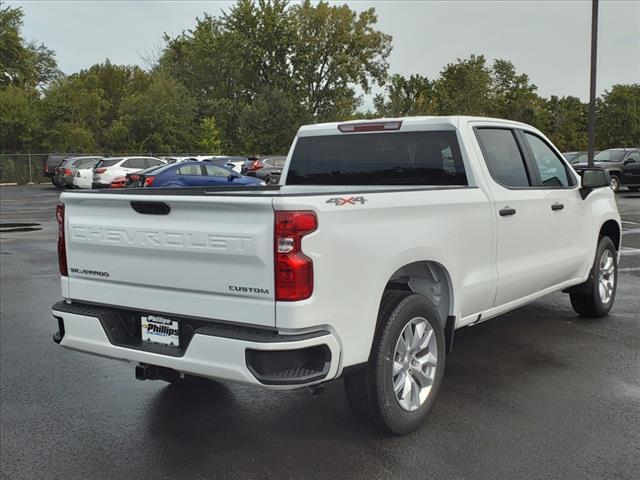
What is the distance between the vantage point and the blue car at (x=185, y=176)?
2056 cm

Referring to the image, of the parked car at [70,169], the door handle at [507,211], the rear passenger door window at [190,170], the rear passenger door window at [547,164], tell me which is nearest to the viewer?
the door handle at [507,211]

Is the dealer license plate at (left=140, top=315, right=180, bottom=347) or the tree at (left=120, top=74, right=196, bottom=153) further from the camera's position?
the tree at (left=120, top=74, right=196, bottom=153)

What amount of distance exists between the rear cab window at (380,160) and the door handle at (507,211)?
13.5 inches

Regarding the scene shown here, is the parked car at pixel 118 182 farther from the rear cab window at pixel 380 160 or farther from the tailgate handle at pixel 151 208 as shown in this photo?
the tailgate handle at pixel 151 208

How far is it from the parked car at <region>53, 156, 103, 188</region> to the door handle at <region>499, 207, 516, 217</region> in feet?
94.0

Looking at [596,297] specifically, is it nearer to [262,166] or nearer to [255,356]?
[255,356]

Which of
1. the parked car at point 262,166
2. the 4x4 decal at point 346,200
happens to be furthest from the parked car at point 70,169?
the 4x4 decal at point 346,200

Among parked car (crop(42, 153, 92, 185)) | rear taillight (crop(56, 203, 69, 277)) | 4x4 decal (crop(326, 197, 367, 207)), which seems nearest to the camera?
4x4 decal (crop(326, 197, 367, 207))

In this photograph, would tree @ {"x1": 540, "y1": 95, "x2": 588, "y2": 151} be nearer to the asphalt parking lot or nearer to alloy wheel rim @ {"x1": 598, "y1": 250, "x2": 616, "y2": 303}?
alloy wheel rim @ {"x1": 598, "y1": 250, "x2": 616, "y2": 303}

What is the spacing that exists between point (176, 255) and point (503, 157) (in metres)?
2.82

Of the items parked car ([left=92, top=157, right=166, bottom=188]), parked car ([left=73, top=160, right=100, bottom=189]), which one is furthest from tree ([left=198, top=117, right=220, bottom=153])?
parked car ([left=92, top=157, right=166, bottom=188])

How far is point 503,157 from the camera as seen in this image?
201 inches

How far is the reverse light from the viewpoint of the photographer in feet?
16.4

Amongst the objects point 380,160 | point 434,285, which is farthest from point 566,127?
point 434,285
